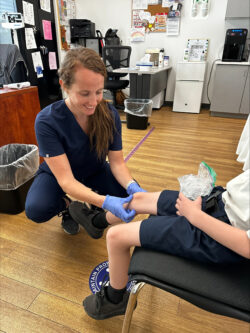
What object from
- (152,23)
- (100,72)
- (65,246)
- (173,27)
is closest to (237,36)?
(173,27)

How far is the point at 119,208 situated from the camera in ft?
2.93

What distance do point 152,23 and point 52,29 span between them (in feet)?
5.67

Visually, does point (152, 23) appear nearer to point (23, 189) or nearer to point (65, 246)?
point (23, 189)

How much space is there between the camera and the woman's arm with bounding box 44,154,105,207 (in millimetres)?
968

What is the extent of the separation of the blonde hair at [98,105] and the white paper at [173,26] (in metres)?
3.66

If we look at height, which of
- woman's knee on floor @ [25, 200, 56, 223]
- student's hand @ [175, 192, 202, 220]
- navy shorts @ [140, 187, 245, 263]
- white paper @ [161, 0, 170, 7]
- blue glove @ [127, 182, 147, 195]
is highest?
white paper @ [161, 0, 170, 7]

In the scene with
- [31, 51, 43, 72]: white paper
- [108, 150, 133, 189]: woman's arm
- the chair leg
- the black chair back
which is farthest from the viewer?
the black chair back

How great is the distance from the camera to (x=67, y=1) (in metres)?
3.98

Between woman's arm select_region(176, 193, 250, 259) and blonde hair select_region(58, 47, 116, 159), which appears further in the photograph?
blonde hair select_region(58, 47, 116, 159)

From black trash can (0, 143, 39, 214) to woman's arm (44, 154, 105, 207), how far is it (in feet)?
1.60

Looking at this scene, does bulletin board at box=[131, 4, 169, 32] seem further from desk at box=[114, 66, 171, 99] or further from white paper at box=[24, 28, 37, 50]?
white paper at box=[24, 28, 37, 50]

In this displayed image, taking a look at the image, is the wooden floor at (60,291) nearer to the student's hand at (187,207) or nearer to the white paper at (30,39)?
the student's hand at (187,207)

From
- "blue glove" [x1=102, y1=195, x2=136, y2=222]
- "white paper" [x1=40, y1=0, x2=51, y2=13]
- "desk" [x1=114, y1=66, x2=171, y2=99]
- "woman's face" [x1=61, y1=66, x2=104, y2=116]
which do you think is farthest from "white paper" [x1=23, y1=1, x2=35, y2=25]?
"blue glove" [x1=102, y1=195, x2=136, y2=222]

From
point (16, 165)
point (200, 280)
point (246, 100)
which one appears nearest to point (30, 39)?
point (16, 165)
